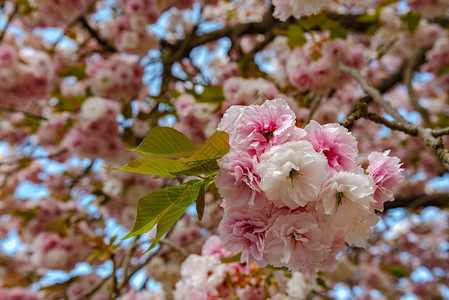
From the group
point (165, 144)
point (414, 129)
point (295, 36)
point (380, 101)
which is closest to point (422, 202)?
point (295, 36)

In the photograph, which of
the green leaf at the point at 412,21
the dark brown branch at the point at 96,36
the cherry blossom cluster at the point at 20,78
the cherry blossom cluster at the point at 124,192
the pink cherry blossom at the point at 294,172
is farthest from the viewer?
the dark brown branch at the point at 96,36

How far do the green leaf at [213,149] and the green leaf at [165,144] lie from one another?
0.7 inches

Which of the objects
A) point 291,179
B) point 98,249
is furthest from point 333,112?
point 291,179

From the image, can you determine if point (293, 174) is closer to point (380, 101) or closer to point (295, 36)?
point (380, 101)

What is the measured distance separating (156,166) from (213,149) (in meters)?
0.10

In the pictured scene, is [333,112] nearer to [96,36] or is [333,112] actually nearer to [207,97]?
[207,97]

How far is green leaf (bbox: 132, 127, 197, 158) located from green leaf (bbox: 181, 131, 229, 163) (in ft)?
0.06

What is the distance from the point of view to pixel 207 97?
64.3 inches

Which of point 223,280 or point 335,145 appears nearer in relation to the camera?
point 335,145

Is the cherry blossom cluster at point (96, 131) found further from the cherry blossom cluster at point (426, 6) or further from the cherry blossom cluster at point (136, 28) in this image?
the cherry blossom cluster at point (426, 6)

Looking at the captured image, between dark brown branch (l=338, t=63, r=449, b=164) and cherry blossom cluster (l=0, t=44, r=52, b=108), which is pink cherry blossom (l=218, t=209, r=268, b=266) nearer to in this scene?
dark brown branch (l=338, t=63, r=449, b=164)

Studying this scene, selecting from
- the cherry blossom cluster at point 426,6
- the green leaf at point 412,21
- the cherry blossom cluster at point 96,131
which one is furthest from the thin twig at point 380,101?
the cherry blossom cluster at point 96,131

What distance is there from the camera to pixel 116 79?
7.93ft

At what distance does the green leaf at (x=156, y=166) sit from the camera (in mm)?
→ 567
